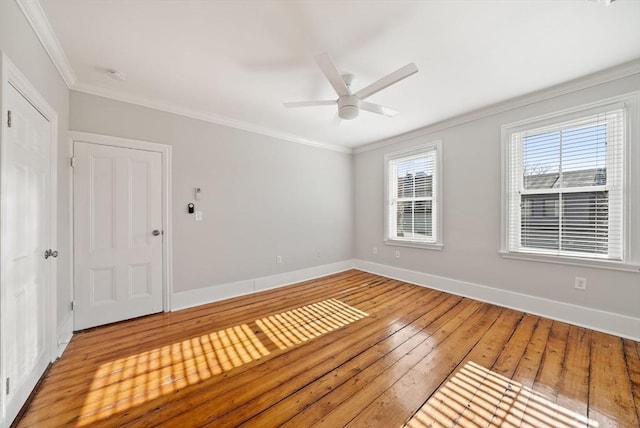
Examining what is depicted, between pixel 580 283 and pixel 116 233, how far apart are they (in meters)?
5.11

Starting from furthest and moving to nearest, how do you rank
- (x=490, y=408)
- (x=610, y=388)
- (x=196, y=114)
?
(x=196, y=114) → (x=610, y=388) → (x=490, y=408)

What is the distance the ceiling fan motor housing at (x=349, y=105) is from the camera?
7.95 ft

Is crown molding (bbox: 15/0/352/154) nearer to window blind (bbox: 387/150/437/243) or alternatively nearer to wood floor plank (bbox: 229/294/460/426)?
window blind (bbox: 387/150/437/243)

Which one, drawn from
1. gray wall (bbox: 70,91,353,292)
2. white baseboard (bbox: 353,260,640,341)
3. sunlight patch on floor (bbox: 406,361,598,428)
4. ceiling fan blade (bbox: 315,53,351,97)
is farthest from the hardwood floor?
ceiling fan blade (bbox: 315,53,351,97)

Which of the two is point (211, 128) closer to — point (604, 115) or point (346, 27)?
point (346, 27)

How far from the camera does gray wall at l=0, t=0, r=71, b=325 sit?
4.73 feet

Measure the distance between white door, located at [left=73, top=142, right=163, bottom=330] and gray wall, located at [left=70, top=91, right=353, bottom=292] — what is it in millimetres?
232

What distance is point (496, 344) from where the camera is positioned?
2.26 m

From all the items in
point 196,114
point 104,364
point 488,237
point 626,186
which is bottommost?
point 104,364

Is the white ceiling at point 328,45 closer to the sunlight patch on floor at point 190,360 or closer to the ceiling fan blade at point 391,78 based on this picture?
the ceiling fan blade at point 391,78

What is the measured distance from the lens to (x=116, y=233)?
2.74m

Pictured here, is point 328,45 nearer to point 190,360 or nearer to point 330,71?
point 330,71

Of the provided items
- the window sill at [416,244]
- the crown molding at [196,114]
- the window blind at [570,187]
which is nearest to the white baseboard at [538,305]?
the window sill at [416,244]

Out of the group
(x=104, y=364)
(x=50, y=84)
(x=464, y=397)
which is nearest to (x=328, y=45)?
(x=50, y=84)
